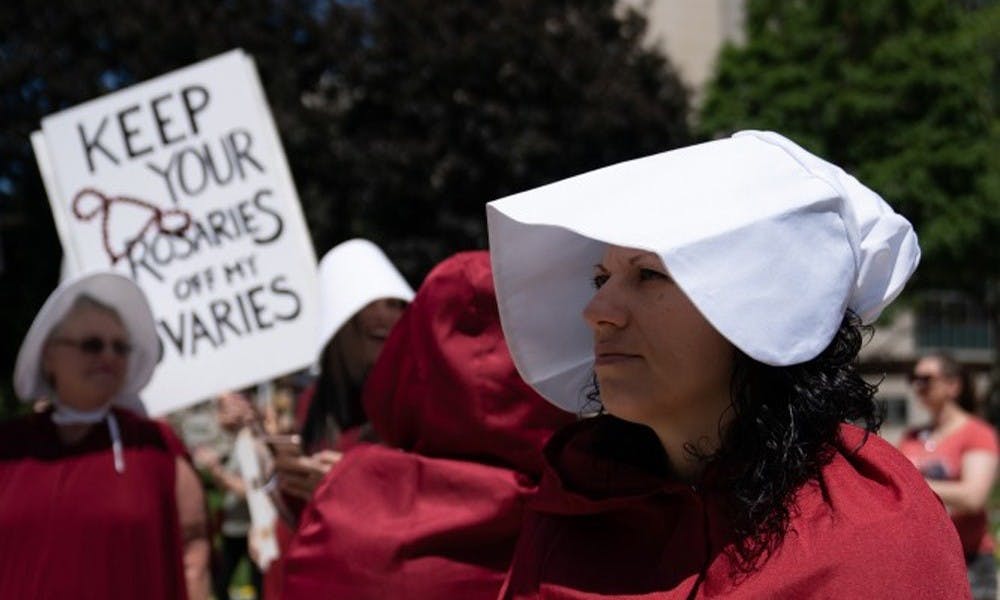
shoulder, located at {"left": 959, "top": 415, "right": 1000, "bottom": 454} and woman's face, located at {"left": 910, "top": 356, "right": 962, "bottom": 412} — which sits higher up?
woman's face, located at {"left": 910, "top": 356, "right": 962, "bottom": 412}

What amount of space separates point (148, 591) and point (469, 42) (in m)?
17.9

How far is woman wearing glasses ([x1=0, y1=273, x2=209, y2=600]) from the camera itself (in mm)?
4012

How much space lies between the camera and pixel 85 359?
14.1 ft

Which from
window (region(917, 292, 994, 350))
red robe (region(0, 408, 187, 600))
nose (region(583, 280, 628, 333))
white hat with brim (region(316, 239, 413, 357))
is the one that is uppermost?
nose (region(583, 280, 628, 333))

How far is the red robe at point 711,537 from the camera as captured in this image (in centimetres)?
184

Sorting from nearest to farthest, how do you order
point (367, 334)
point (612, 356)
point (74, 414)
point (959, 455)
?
point (612, 356) → point (74, 414) → point (367, 334) → point (959, 455)

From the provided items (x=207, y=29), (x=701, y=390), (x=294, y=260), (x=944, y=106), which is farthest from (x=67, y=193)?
(x=944, y=106)

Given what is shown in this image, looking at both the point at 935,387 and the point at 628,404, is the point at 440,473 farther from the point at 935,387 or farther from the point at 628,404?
the point at 935,387

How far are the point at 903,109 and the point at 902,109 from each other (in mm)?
19

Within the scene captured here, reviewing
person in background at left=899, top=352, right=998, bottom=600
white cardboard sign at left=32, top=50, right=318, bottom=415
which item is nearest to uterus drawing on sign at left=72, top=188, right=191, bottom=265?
white cardboard sign at left=32, top=50, right=318, bottom=415

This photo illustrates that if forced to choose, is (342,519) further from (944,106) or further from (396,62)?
(944,106)

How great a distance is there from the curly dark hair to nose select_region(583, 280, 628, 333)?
17 centimetres

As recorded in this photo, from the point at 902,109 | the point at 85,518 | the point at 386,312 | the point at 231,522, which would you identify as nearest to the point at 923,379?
the point at 386,312

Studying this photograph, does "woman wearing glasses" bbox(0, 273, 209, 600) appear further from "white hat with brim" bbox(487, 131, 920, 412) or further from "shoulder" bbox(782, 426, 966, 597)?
"shoulder" bbox(782, 426, 966, 597)
